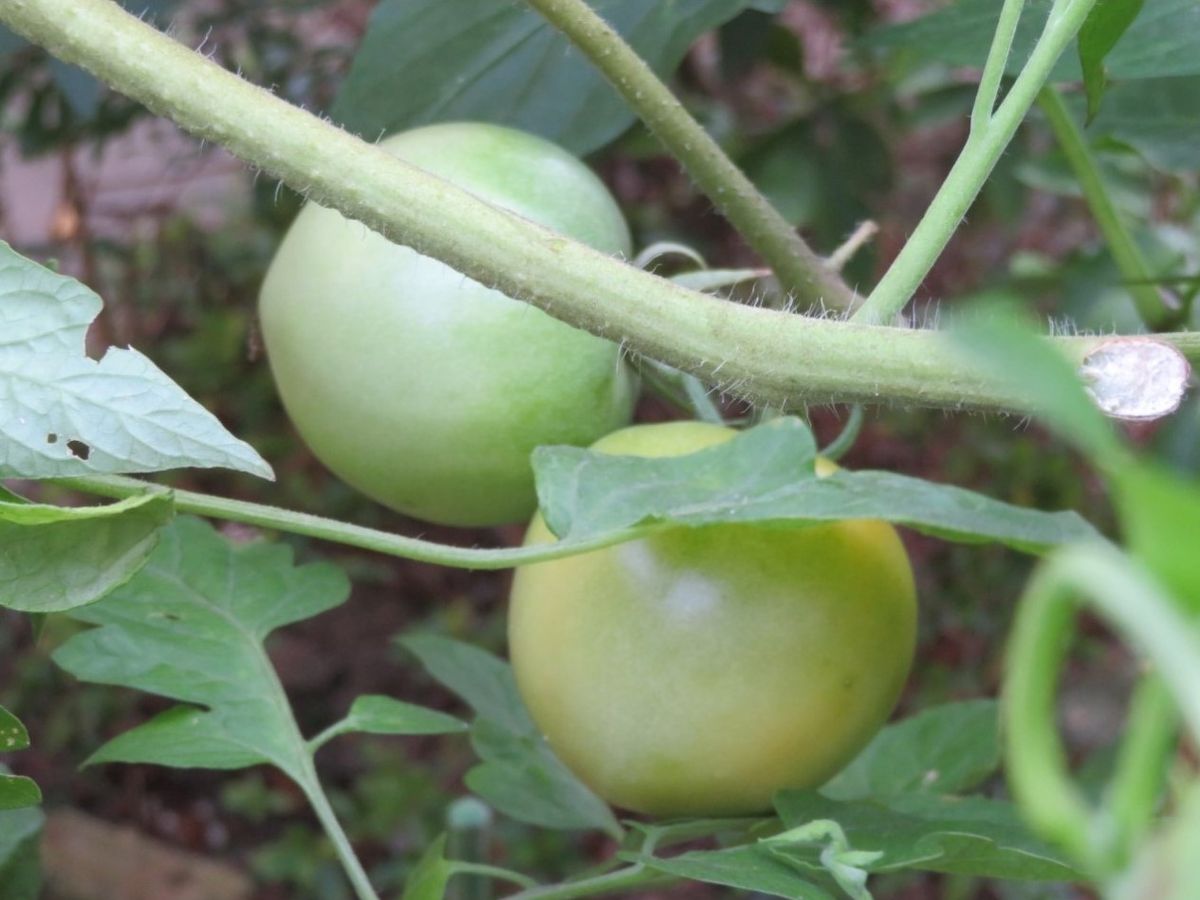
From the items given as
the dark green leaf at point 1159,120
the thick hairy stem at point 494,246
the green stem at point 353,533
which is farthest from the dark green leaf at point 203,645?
the dark green leaf at point 1159,120

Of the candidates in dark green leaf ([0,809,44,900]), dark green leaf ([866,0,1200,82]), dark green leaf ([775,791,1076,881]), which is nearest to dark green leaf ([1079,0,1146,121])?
dark green leaf ([866,0,1200,82])

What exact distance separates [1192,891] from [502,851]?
1.45m

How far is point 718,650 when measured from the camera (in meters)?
0.45

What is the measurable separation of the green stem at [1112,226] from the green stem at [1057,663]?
2.01 ft

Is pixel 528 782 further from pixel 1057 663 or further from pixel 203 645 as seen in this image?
pixel 1057 663

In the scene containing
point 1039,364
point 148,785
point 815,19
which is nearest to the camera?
point 1039,364

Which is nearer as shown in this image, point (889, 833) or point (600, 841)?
point (889, 833)

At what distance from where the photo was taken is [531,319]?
0.50m

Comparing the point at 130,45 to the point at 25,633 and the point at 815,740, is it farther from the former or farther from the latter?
the point at 25,633

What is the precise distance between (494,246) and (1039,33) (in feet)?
1.20

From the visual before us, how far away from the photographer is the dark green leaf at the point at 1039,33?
0.54 meters

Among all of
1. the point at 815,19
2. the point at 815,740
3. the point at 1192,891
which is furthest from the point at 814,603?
the point at 815,19

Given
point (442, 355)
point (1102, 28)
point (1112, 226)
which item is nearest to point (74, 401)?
point (442, 355)

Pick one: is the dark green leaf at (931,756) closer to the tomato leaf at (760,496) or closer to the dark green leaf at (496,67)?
the tomato leaf at (760,496)
